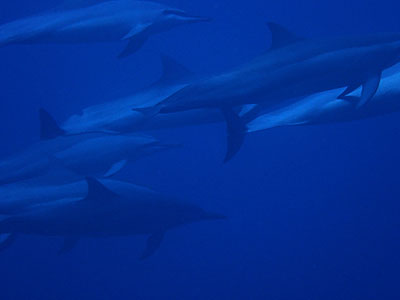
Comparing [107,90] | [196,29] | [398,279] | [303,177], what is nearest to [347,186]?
[303,177]

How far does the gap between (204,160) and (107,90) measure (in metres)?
4.57

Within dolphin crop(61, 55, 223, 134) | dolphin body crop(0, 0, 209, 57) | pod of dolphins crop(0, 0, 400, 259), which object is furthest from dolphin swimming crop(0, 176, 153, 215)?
dolphin body crop(0, 0, 209, 57)

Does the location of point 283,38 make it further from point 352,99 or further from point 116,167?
point 116,167

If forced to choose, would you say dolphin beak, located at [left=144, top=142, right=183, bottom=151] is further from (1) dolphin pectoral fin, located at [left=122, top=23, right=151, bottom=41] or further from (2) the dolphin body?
(1) dolphin pectoral fin, located at [left=122, top=23, right=151, bottom=41]

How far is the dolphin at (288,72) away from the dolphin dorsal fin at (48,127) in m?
2.89

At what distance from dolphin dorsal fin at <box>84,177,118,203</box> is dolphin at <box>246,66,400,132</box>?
2.05 m

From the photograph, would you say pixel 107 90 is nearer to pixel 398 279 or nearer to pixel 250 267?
pixel 250 267

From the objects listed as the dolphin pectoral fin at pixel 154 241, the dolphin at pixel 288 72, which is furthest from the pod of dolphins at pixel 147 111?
the dolphin pectoral fin at pixel 154 241

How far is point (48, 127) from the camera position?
722cm

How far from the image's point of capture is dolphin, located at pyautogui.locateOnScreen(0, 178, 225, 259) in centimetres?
557

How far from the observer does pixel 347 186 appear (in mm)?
13758

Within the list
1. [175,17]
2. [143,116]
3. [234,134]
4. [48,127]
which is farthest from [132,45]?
[234,134]

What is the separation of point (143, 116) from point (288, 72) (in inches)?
118

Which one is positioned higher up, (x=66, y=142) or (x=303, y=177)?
(x=66, y=142)
